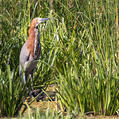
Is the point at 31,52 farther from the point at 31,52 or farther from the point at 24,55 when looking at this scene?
the point at 24,55

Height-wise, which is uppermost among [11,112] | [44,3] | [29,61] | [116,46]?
[44,3]

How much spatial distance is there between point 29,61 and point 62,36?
0.93 metres

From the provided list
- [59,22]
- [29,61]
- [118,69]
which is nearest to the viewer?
[118,69]

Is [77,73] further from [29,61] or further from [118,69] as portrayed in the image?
[29,61]

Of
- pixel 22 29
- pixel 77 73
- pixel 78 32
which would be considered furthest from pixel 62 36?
pixel 77 73

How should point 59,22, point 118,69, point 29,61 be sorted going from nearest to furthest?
point 118,69 < point 29,61 < point 59,22

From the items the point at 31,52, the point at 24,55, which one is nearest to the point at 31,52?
the point at 31,52

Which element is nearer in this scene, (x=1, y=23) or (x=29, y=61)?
(x=29, y=61)

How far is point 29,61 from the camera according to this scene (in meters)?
5.47

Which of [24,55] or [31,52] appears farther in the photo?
[31,52]

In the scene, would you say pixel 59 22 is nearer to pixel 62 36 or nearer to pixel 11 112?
pixel 62 36

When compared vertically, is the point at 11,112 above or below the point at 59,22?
below

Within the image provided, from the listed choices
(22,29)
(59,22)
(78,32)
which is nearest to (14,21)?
(22,29)

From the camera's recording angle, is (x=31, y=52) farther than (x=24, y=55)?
Yes
